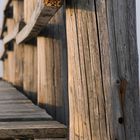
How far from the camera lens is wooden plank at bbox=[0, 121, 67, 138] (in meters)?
2.52

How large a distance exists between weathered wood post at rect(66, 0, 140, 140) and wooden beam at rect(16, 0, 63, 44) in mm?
156

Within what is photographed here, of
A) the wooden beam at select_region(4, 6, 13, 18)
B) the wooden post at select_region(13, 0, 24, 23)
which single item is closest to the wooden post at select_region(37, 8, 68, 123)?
the wooden post at select_region(13, 0, 24, 23)

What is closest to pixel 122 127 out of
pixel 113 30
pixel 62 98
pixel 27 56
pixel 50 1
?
pixel 113 30

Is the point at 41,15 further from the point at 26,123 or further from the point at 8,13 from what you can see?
the point at 8,13

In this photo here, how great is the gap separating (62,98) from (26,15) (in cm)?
155

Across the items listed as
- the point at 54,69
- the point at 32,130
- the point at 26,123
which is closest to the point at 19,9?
the point at 54,69

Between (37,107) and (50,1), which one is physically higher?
(50,1)

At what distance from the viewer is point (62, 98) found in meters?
3.26

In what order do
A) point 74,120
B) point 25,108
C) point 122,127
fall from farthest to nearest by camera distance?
point 25,108 < point 74,120 < point 122,127

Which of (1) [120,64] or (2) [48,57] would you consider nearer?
(1) [120,64]

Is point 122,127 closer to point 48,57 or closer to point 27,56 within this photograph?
point 48,57

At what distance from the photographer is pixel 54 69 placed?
11.1 ft

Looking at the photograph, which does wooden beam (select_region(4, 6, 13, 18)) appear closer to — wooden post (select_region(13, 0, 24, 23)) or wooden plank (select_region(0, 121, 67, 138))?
wooden post (select_region(13, 0, 24, 23))

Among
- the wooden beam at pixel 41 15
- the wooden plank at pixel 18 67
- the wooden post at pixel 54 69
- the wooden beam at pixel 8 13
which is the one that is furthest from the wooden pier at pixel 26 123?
A: the wooden beam at pixel 8 13
